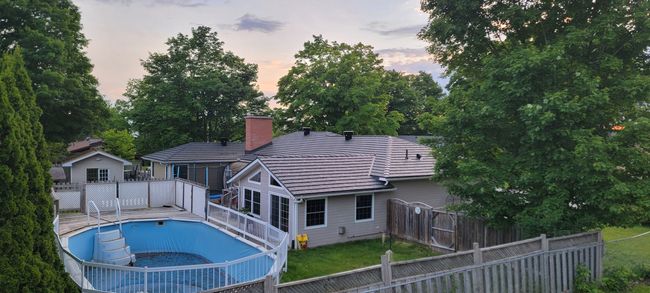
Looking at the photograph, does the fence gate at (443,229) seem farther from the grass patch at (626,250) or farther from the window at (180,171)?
the window at (180,171)

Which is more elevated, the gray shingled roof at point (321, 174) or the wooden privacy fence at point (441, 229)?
the gray shingled roof at point (321, 174)

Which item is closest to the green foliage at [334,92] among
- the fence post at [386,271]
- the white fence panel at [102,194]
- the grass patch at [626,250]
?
the white fence panel at [102,194]

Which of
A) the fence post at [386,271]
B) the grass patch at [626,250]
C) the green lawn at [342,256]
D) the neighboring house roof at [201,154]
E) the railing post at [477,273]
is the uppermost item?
the neighboring house roof at [201,154]

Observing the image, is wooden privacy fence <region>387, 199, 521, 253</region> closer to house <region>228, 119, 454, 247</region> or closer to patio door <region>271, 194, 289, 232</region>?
house <region>228, 119, 454, 247</region>

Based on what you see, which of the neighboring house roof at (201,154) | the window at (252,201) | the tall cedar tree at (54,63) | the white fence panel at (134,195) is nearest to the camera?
the window at (252,201)

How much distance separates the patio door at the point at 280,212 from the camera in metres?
15.7

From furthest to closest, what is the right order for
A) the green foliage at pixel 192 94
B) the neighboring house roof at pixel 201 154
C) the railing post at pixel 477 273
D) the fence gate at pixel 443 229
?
the green foliage at pixel 192 94 → the neighboring house roof at pixel 201 154 → the fence gate at pixel 443 229 → the railing post at pixel 477 273

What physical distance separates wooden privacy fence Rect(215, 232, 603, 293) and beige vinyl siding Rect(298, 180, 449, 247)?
320 inches

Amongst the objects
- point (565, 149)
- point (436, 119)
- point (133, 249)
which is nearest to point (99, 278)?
point (133, 249)

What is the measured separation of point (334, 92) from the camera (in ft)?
114

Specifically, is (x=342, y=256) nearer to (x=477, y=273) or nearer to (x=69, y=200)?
(x=477, y=273)

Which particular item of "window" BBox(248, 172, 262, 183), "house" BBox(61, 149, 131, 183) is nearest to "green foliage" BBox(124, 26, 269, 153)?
"house" BBox(61, 149, 131, 183)

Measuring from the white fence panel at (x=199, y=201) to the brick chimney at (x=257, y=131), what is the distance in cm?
904

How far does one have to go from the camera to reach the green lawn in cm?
1220
